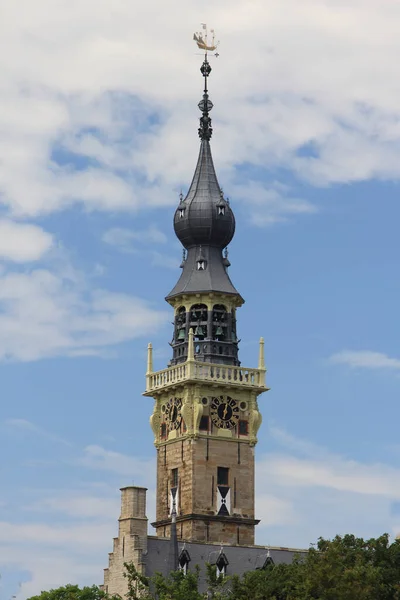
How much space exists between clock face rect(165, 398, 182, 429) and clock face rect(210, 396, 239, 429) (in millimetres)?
2305

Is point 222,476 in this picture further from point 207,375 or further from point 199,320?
point 199,320

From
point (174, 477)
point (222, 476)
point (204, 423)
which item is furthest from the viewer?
point (174, 477)

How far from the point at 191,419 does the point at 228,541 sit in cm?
856

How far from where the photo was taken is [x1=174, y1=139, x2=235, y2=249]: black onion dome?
141500 millimetres

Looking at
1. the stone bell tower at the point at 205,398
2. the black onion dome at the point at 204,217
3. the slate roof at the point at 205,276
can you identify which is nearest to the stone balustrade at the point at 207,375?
the stone bell tower at the point at 205,398

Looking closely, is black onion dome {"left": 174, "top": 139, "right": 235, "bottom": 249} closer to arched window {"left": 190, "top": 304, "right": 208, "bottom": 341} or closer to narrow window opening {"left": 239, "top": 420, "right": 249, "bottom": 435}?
arched window {"left": 190, "top": 304, "right": 208, "bottom": 341}

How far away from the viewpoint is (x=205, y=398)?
5384 inches

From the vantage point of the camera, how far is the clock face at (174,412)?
137375mm

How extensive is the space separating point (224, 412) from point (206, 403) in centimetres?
153

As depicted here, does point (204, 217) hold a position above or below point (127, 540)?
above

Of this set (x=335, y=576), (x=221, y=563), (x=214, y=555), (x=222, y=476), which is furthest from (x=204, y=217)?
(x=335, y=576)

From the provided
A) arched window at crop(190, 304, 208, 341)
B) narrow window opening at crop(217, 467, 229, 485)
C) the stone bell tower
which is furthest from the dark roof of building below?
arched window at crop(190, 304, 208, 341)

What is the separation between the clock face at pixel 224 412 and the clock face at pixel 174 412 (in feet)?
7.56

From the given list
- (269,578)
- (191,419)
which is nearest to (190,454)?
(191,419)
